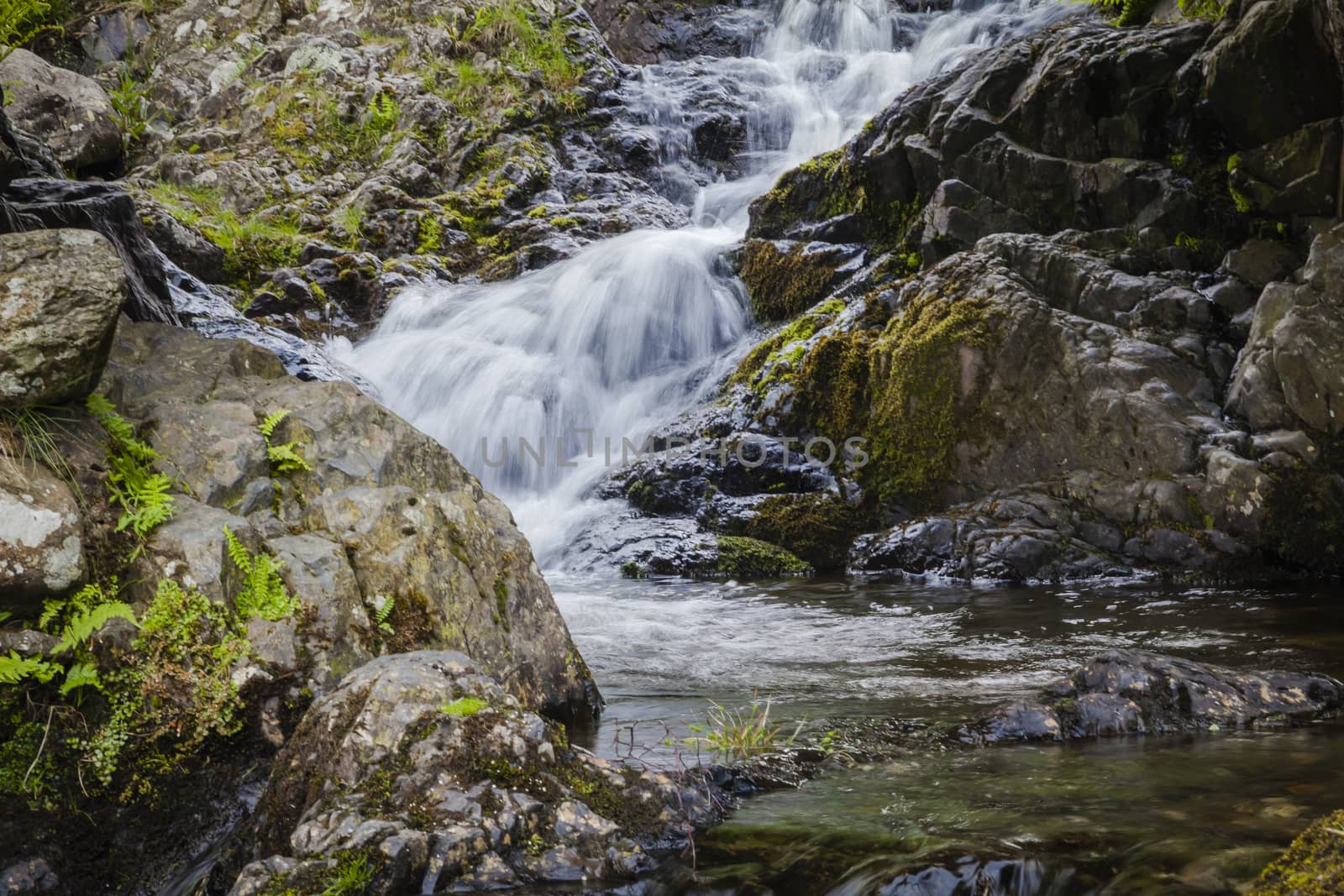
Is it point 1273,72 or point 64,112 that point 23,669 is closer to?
point 1273,72

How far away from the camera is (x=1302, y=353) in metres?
7.25

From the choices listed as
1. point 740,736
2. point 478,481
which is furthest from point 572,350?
point 740,736

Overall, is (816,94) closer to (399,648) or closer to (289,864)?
(399,648)

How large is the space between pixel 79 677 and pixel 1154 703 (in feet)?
14.5

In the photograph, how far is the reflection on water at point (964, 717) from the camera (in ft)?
8.25

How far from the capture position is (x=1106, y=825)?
2682mm

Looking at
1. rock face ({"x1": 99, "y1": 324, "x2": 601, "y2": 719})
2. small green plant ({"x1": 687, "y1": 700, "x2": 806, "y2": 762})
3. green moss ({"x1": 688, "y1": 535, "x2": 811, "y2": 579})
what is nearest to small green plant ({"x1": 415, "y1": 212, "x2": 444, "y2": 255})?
green moss ({"x1": 688, "y1": 535, "x2": 811, "y2": 579})

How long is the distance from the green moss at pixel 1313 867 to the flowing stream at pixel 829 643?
0.98 feet

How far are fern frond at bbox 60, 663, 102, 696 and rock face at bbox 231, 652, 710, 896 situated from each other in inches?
33.2

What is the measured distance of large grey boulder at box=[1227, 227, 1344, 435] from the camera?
23.4 feet

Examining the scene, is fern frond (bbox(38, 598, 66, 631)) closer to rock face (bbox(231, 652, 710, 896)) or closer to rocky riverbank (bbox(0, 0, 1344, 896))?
rocky riverbank (bbox(0, 0, 1344, 896))

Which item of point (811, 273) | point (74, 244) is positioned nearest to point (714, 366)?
point (811, 273)

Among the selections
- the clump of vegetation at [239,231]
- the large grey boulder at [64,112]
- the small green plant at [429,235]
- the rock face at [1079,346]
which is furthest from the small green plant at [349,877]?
the large grey boulder at [64,112]

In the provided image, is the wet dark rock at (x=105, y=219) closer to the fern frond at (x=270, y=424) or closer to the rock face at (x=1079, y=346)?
the fern frond at (x=270, y=424)
